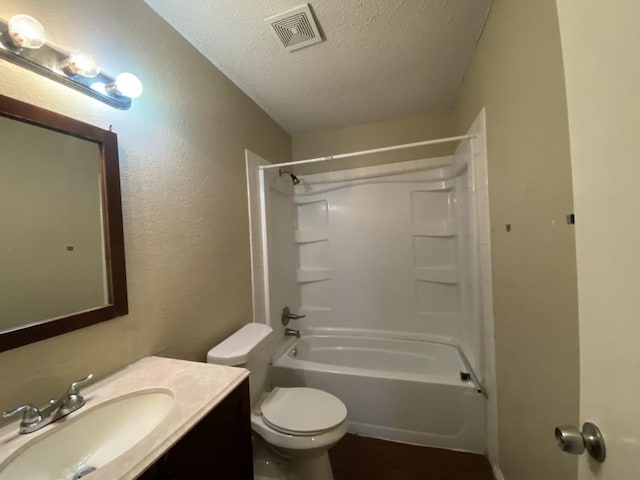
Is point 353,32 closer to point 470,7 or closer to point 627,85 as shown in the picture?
point 470,7

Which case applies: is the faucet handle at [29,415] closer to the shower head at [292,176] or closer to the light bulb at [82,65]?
the light bulb at [82,65]

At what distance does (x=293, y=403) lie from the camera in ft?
4.56

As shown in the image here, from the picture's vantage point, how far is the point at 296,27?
4.15 ft

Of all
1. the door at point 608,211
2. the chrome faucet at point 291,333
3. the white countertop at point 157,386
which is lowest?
the chrome faucet at point 291,333

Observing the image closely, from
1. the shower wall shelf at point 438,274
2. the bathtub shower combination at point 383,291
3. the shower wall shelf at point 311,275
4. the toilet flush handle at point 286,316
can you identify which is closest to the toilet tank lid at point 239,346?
the bathtub shower combination at point 383,291

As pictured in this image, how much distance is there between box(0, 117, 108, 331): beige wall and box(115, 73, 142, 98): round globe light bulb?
0.22m

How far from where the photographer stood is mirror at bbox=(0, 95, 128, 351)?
73 cm

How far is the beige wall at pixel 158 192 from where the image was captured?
2.62ft

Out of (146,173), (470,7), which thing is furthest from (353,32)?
(146,173)

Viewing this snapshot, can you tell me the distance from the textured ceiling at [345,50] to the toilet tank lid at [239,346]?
5.05ft

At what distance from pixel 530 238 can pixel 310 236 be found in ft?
6.15

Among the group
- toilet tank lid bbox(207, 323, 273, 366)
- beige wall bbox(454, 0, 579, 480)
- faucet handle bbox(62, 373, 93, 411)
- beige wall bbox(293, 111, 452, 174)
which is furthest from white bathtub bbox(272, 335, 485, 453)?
beige wall bbox(293, 111, 452, 174)

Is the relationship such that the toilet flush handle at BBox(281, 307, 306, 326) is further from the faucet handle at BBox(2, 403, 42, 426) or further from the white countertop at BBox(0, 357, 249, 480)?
the faucet handle at BBox(2, 403, 42, 426)

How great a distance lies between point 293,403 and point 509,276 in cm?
123
